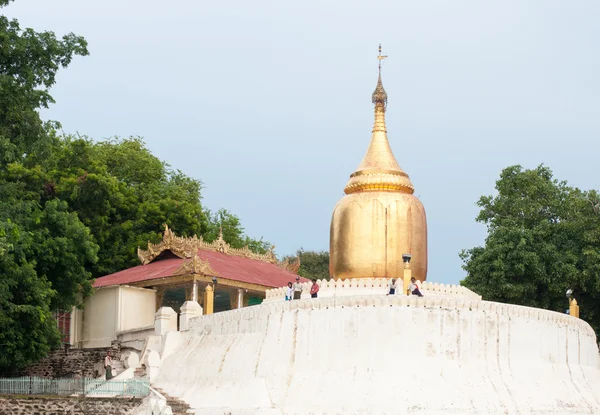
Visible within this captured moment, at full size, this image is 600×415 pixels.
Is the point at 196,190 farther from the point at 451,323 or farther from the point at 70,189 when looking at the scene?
the point at 451,323

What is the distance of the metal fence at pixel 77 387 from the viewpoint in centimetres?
3212

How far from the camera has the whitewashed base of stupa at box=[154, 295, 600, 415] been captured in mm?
29016

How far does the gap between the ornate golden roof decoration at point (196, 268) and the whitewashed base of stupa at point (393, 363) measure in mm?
7090

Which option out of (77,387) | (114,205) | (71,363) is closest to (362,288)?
(77,387)

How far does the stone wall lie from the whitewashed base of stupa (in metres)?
5.87

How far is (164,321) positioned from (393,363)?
30.5 ft

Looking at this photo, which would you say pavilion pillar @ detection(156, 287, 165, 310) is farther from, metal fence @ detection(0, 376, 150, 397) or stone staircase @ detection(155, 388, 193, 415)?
stone staircase @ detection(155, 388, 193, 415)

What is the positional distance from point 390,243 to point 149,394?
10.5m

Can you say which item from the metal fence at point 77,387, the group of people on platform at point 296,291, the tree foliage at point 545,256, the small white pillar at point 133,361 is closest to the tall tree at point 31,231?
the metal fence at point 77,387

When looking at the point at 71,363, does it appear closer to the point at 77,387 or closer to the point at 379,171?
the point at 77,387

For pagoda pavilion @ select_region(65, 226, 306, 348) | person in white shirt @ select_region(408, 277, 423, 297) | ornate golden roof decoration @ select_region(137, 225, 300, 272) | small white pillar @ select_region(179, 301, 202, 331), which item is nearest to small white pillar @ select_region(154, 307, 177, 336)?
small white pillar @ select_region(179, 301, 202, 331)

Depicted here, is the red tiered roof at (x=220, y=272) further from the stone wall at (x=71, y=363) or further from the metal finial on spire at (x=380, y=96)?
the metal finial on spire at (x=380, y=96)

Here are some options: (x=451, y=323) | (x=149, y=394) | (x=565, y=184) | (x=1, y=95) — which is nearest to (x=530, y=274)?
(x=565, y=184)

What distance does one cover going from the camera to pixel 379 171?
127 ft
